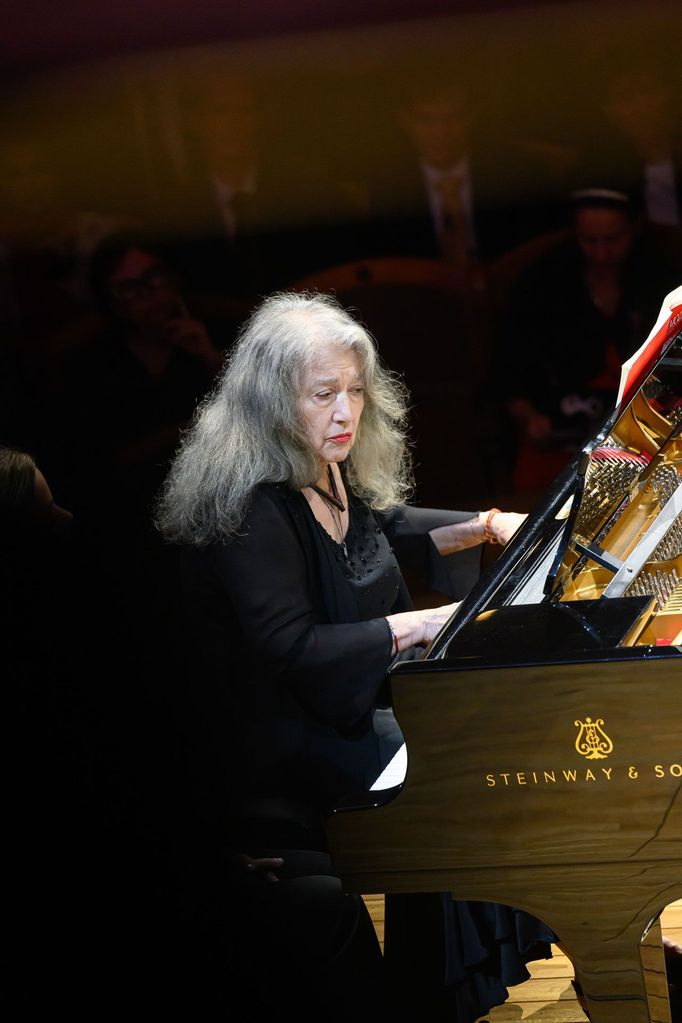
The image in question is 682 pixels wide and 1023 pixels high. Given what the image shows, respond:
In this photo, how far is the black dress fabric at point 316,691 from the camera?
2068 mm

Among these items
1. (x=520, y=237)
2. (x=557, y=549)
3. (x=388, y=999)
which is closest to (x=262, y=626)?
(x=557, y=549)

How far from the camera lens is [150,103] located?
343 centimetres

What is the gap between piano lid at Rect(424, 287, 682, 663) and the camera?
5.83 ft

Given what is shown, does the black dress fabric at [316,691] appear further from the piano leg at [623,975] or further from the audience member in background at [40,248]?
the audience member in background at [40,248]

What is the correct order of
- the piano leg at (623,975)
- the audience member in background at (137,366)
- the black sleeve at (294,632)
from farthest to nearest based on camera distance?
the audience member in background at (137,366) → the black sleeve at (294,632) → the piano leg at (623,975)

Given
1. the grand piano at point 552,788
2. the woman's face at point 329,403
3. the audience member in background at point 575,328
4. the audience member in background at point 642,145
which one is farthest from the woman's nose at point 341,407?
the audience member in background at point 642,145

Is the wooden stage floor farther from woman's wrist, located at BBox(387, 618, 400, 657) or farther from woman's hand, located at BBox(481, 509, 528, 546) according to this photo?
woman's hand, located at BBox(481, 509, 528, 546)

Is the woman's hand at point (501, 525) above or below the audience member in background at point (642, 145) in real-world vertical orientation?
below

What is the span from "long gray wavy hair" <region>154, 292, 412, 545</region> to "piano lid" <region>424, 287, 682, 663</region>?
0.45 meters

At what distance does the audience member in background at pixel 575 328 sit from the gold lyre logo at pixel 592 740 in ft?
7.89

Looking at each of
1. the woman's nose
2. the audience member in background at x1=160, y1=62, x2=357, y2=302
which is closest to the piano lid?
the woman's nose

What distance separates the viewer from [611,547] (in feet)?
7.16

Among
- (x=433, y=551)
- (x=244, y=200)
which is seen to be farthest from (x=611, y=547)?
(x=244, y=200)

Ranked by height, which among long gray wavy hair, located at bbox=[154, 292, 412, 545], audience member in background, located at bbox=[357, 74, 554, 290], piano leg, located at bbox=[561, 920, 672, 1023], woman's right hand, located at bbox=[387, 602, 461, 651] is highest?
audience member in background, located at bbox=[357, 74, 554, 290]
